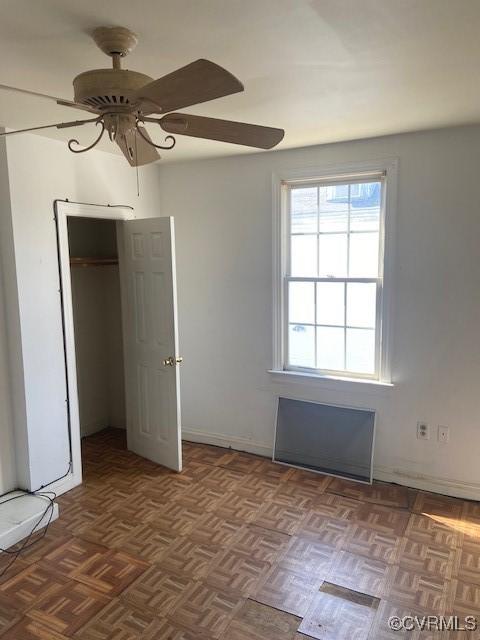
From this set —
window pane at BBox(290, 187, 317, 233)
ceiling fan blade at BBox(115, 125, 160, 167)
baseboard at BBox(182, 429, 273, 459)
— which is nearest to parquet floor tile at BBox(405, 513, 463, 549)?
baseboard at BBox(182, 429, 273, 459)

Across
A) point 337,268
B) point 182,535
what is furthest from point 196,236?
point 182,535

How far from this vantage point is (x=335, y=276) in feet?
11.4

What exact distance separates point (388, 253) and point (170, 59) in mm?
1952

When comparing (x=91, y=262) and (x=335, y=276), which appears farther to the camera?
(x=91, y=262)

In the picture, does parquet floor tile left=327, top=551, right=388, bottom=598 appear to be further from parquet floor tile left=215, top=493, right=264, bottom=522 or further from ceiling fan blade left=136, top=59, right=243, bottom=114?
ceiling fan blade left=136, top=59, right=243, bottom=114

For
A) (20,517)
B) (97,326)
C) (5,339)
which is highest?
(5,339)

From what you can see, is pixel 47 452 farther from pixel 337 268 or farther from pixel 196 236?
pixel 337 268

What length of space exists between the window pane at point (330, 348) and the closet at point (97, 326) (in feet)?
6.33

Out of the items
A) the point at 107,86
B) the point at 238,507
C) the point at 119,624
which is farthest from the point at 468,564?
the point at 107,86

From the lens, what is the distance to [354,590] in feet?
7.61

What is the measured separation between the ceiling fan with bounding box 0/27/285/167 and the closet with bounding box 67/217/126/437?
2.61 meters

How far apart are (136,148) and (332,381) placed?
2247mm

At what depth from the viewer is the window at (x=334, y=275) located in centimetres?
333

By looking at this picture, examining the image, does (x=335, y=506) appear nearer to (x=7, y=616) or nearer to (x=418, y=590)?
(x=418, y=590)
